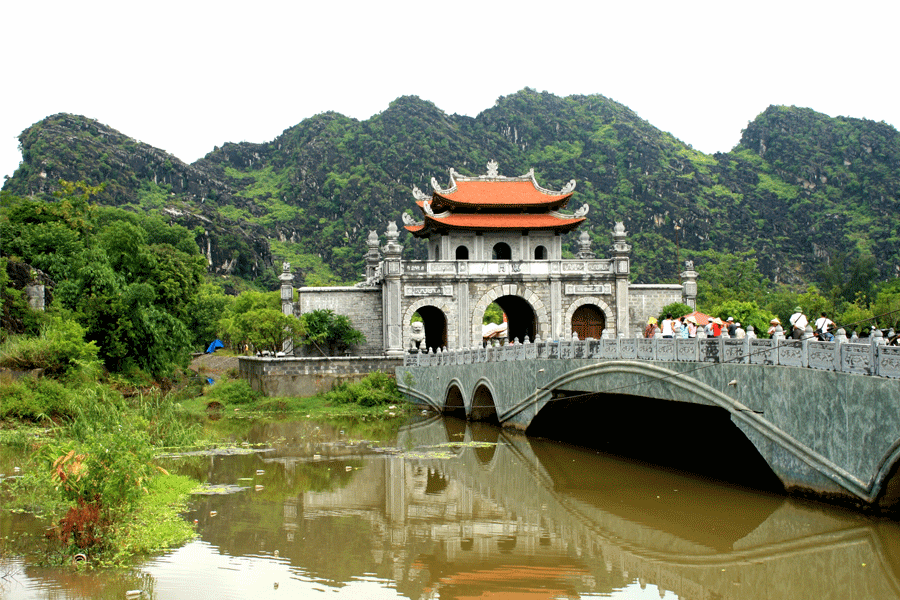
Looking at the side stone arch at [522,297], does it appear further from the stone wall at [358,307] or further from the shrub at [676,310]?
the shrub at [676,310]

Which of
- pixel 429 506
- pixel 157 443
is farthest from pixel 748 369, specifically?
pixel 157 443

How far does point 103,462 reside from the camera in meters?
10.4

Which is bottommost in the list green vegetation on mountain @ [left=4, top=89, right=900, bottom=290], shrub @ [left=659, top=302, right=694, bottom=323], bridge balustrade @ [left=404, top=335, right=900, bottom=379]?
bridge balustrade @ [left=404, top=335, right=900, bottom=379]

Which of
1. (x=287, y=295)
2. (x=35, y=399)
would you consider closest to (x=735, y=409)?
(x=35, y=399)

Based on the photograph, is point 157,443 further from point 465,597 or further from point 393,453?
point 465,597

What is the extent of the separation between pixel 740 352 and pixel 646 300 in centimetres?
2193

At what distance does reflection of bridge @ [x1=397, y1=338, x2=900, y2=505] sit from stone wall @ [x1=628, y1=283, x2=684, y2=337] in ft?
46.0

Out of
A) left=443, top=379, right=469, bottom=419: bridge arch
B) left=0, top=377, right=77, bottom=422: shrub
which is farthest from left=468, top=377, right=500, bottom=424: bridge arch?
left=0, top=377, right=77, bottom=422: shrub

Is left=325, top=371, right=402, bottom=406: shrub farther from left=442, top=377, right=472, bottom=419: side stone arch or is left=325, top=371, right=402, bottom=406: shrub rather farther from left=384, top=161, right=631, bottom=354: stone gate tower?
left=442, top=377, right=472, bottom=419: side stone arch

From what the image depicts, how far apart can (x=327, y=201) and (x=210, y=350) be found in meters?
43.0

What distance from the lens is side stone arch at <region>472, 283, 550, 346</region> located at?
113 feet

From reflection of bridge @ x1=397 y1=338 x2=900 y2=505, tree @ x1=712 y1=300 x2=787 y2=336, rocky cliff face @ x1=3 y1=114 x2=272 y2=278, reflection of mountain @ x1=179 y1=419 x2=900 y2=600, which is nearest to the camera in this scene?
reflection of mountain @ x1=179 y1=419 x2=900 y2=600

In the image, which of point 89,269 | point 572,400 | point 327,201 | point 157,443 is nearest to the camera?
point 157,443

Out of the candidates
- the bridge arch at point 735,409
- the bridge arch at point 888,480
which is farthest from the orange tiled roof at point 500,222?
the bridge arch at point 888,480
